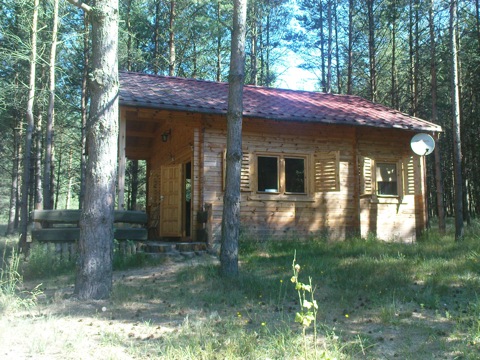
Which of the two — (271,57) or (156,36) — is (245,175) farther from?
(271,57)

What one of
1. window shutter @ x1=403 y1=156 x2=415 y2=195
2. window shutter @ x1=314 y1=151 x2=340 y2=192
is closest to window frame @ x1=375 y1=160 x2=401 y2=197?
window shutter @ x1=403 y1=156 x2=415 y2=195

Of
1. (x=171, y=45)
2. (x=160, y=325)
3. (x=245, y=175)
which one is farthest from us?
(x=171, y=45)

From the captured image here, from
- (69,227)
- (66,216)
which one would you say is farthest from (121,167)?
(69,227)

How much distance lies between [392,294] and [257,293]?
201 centimetres

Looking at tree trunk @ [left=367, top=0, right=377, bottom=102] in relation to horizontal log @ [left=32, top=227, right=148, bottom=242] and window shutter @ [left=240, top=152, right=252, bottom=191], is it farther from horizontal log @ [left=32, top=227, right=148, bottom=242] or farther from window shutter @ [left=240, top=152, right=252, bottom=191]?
horizontal log @ [left=32, top=227, right=148, bottom=242]

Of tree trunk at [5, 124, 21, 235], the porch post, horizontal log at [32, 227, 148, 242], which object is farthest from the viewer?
tree trunk at [5, 124, 21, 235]

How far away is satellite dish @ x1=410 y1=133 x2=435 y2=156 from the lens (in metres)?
11.9

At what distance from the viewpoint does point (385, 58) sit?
86.0 ft

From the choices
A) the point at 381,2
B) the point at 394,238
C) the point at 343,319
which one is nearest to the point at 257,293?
the point at 343,319

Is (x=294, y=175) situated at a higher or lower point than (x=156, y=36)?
lower

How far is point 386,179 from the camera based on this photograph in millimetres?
13805

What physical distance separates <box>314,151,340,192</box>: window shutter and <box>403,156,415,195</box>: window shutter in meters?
2.69

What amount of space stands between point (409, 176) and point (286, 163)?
3907 mm

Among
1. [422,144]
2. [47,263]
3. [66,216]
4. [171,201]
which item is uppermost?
[422,144]
